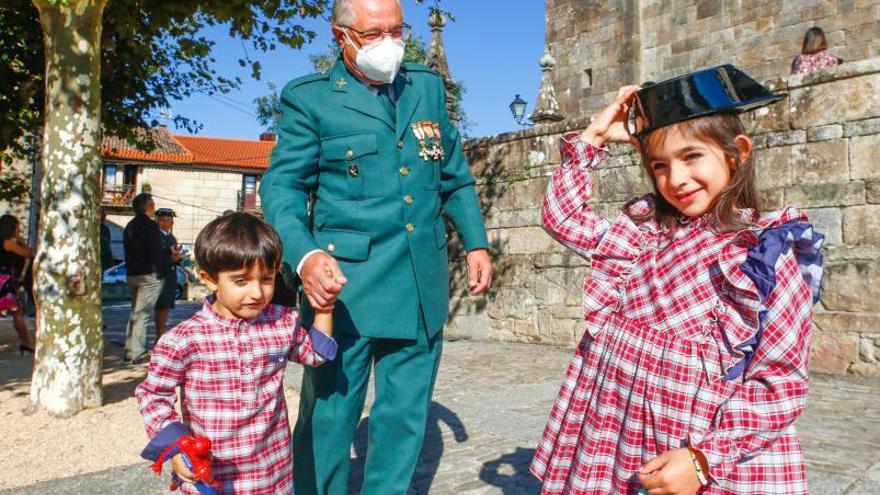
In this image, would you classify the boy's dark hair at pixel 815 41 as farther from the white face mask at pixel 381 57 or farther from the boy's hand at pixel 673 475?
the boy's hand at pixel 673 475

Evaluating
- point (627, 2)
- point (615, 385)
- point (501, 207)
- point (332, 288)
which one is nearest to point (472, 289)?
point (332, 288)

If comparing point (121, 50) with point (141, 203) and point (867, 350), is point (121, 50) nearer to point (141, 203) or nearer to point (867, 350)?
point (141, 203)

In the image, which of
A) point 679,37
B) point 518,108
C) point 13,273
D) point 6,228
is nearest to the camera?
point 13,273

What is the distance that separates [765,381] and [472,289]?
4.48ft

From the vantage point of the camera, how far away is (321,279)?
2.20m

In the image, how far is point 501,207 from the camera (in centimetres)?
881

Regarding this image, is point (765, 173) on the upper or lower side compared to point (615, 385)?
upper

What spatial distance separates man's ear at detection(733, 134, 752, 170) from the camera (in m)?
1.75

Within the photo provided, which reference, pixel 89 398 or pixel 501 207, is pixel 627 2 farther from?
pixel 89 398

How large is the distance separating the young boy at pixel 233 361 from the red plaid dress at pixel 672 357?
85 centimetres

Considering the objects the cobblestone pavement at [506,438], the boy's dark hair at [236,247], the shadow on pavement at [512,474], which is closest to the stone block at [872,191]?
the cobblestone pavement at [506,438]

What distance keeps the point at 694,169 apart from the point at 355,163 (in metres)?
1.23

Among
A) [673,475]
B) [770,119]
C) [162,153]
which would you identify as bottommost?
[673,475]

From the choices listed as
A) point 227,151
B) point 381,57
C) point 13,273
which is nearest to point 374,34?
point 381,57
